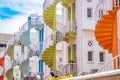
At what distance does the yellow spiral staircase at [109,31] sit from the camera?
20.5 meters

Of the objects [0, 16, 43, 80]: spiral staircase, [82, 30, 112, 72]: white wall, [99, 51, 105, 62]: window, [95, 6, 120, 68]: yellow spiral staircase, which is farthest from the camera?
[0, 16, 43, 80]: spiral staircase

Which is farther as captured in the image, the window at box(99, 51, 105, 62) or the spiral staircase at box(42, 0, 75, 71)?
the spiral staircase at box(42, 0, 75, 71)

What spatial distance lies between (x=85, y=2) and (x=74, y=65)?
4007 mm

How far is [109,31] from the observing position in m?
20.8

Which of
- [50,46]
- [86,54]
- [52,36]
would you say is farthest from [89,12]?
[52,36]

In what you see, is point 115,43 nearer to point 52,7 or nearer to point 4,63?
point 52,7

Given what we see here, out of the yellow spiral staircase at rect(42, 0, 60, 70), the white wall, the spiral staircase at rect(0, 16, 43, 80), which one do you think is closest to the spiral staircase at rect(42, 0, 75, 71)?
the yellow spiral staircase at rect(42, 0, 60, 70)

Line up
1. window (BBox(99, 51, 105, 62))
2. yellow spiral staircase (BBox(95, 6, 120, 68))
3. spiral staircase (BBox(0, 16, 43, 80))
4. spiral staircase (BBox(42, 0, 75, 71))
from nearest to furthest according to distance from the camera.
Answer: yellow spiral staircase (BBox(95, 6, 120, 68)), window (BBox(99, 51, 105, 62)), spiral staircase (BBox(42, 0, 75, 71)), spiral staircase (BBox(0, 16, 43, 80))

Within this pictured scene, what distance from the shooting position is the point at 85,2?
27.3 metres

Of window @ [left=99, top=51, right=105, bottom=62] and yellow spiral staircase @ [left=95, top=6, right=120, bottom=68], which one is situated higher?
yellow spiral staircase @ [left=95, top=6, right=120, bottom=68]

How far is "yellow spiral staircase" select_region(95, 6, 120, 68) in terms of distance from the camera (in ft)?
67.2

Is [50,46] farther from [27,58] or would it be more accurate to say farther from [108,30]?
[108,30]

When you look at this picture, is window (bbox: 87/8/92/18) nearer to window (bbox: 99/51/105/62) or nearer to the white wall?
the white wall

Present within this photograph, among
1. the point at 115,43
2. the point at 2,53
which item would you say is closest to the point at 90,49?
the point at 115,43
